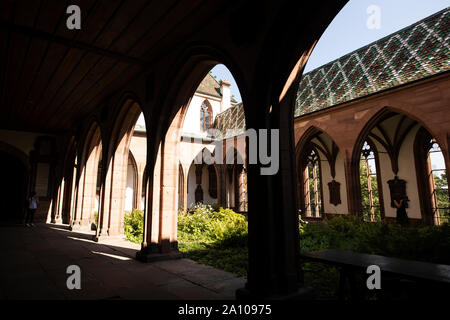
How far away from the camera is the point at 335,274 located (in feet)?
13.2

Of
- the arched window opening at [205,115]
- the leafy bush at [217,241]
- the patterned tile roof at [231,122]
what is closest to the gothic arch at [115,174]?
the leafy bush at [217,241]

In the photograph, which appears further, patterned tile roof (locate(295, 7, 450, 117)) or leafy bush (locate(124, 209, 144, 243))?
patterned tile roof (locate(295, 7, 450, 117))

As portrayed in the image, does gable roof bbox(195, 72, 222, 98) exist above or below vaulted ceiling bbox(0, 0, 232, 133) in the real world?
above

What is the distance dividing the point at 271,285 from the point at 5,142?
44.4ft

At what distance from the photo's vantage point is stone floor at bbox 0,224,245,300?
10.1 ft

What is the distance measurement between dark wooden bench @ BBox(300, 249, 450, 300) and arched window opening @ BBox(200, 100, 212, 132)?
1884cm

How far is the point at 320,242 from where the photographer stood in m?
7.04

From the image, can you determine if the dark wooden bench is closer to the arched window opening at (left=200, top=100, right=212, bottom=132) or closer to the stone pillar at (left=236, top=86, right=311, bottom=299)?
the stone pillar at (left=236, top=86, right=311, bottom=299)

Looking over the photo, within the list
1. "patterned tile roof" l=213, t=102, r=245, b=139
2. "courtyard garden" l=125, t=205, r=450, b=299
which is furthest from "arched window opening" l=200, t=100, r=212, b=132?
"courtyard garden" l=125, t=205, r=450, b=299

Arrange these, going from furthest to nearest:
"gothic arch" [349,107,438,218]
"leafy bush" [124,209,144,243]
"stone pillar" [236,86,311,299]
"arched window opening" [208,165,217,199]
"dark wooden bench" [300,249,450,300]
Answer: "arched window opening" [208,165,217,199] < "gothic arch" [349,107,438,218] < "leafy bush" [124,209,144,243] < "stone pillar" [236,86,311,299] < "dark wooden bench" [300,249,450,300]

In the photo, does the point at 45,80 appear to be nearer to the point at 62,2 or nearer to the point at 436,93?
the point at 62,2

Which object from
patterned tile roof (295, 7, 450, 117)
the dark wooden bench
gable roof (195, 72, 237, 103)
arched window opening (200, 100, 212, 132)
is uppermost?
gable roof (195, 72, 237, 103)
